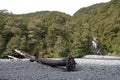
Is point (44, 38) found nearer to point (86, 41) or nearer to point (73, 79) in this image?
point (86, 41)

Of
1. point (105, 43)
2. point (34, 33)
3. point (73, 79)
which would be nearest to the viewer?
point (73, 79)

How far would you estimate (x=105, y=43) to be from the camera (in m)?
39.3

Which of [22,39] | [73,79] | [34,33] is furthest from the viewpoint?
[34,33]

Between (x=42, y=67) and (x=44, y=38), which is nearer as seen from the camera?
(x=42, y=67)

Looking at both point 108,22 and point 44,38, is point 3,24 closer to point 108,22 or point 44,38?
point 44,38

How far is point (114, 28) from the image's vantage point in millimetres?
41688

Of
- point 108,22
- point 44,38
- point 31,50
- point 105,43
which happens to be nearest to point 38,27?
point 44,38

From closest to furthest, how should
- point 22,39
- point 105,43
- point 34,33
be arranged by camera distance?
point 22,39, point 34,33, point 105,43

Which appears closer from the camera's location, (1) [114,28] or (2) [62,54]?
(2) [62,54]

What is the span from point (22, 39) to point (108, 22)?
1598 cm

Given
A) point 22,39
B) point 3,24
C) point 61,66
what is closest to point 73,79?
point 61,66

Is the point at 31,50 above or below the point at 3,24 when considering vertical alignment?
below

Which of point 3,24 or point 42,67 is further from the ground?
point 3,24

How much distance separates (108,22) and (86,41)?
35.5 feet
